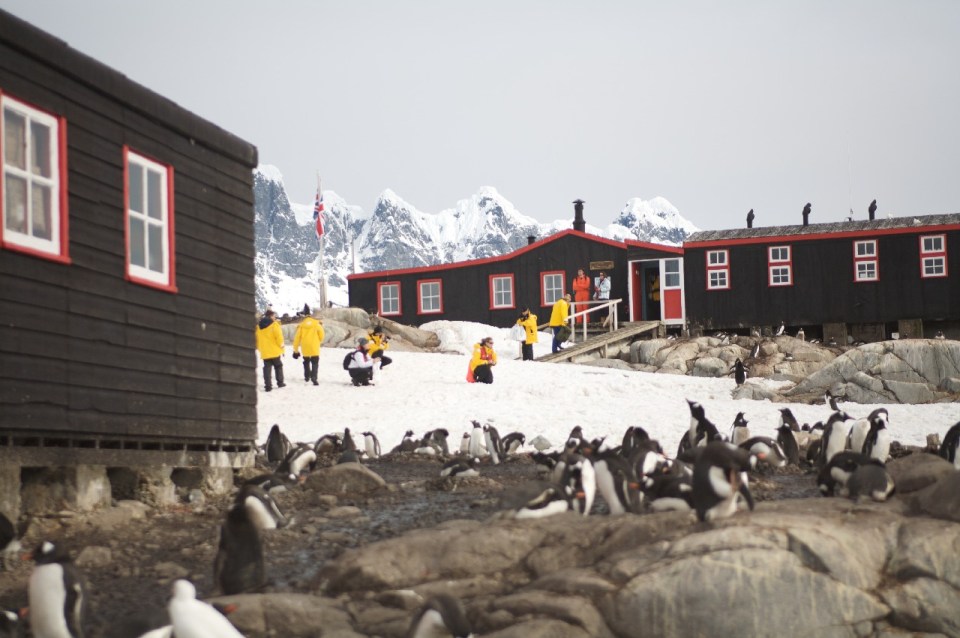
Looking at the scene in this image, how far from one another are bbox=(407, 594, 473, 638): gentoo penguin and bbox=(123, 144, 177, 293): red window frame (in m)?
6.00

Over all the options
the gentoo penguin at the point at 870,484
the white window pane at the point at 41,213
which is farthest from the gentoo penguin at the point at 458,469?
the white window pane at the point at 41,213

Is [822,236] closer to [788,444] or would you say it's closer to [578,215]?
[578,215]

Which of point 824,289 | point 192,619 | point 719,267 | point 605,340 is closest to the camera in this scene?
point 192,619

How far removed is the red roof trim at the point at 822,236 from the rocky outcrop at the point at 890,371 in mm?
11852

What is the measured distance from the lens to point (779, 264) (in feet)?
133

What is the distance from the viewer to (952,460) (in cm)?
1355

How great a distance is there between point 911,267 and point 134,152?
110ft

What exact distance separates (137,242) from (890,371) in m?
21.3

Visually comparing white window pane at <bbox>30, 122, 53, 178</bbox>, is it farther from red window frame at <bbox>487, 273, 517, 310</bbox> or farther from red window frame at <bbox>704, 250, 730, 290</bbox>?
red window frame at <bbox>487, 273, 517, 310</bbox>

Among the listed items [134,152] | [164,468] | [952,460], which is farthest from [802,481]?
[134,152]

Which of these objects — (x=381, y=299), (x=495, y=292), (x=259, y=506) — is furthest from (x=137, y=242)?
(x=381, y=299)

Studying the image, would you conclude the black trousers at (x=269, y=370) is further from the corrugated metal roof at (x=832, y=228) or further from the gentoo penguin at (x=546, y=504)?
the corrugated metal roof at (x=832, y=228)

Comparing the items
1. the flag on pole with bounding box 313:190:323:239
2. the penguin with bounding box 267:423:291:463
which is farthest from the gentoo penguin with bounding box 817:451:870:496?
the flag on pole with bounding box 313:190:323:239

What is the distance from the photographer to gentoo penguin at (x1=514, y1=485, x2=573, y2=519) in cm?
1017
